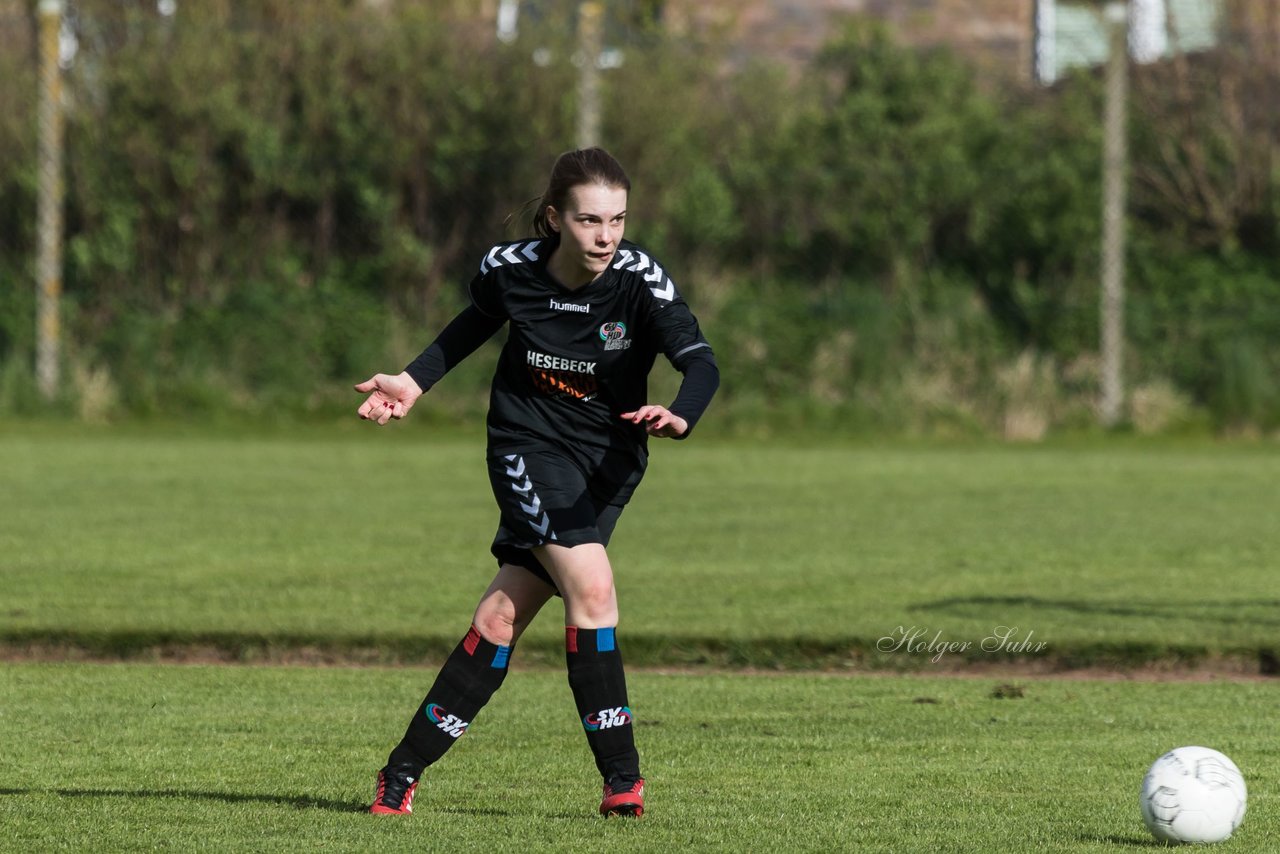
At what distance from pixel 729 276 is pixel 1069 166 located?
3848 mm

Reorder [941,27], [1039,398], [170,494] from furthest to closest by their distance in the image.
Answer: [941,27] < [1039,398] < [170,494]

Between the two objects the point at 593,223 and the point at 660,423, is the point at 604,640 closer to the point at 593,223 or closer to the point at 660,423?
the point at 660,423

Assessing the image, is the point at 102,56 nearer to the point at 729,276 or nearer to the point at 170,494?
the point at 729,276

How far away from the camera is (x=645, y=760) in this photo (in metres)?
6.16

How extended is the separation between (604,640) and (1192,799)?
156 centimetres

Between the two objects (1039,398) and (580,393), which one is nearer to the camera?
(580,393)

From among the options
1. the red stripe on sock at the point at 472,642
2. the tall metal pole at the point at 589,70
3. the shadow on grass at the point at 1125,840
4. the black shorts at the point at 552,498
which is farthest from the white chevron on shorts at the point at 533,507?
the tall metal pole at the point at 589,70

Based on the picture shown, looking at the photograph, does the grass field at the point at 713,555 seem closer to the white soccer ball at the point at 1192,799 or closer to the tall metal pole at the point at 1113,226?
the tall metal pole at the point at 1113,226

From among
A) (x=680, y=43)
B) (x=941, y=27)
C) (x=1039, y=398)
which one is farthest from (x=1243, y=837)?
(x=941, y=27)

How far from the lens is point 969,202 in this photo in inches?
854

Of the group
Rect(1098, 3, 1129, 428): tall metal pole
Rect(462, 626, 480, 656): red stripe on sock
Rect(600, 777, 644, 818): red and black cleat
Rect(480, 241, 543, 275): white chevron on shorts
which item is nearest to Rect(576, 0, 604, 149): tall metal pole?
Rect(1098, 3, 1129, 428): tall metal pole

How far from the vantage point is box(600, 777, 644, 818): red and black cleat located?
5207 mm

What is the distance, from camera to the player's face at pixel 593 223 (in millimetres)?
5203

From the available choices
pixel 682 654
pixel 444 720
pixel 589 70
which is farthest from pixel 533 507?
pixel 589 70
